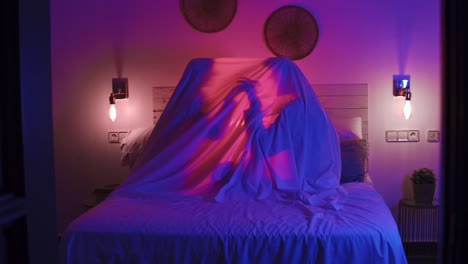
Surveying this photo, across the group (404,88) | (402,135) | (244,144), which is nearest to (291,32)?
(404,88)

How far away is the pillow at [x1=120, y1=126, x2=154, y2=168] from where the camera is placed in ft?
12.9

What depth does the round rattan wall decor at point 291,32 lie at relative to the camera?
4.09m

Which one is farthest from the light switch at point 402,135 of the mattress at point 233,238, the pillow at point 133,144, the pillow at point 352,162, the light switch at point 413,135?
the pillow at point 133,144

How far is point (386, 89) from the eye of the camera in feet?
13.3

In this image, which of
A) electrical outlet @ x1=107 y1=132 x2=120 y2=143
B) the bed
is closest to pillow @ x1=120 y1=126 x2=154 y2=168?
the bed

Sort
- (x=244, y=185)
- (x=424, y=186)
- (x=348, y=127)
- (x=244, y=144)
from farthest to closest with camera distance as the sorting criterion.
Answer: (x=348, y=127) < (x=424, y=186) < (x=244, y=144) < (x=244, y=185)

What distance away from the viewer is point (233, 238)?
217 centimetres

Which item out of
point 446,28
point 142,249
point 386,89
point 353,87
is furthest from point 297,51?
point 446,28

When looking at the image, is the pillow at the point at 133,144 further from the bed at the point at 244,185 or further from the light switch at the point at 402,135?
the light switch at the point at 402,135

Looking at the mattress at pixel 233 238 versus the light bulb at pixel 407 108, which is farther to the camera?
the light bulb at pixel 407 108

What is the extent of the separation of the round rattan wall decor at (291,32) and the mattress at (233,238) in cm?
208

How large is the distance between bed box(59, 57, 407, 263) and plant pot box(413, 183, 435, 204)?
58 centimetres

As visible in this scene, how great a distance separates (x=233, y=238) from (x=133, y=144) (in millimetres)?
2053

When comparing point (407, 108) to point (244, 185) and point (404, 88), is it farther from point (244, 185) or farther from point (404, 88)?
point (244, 185)
